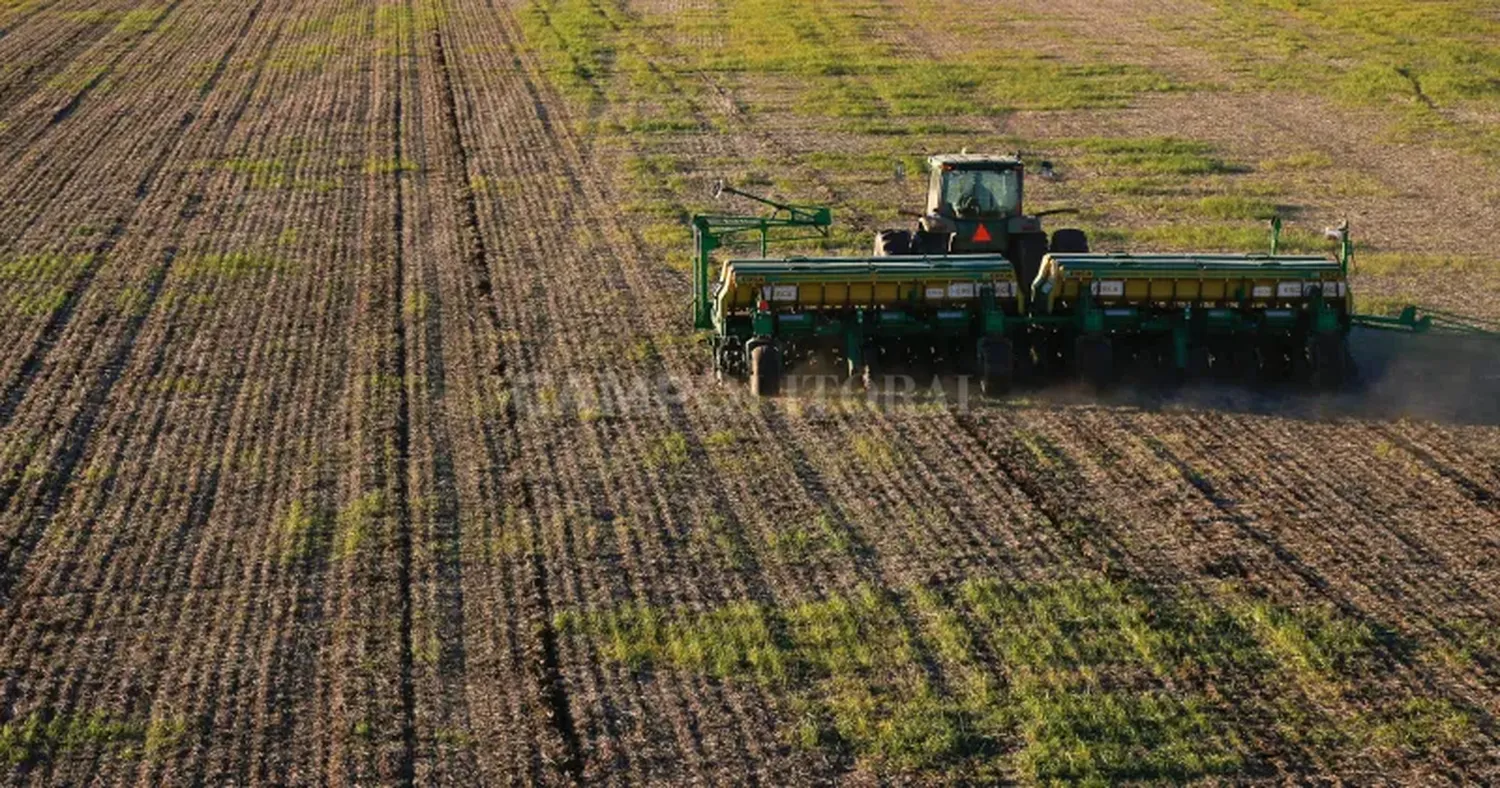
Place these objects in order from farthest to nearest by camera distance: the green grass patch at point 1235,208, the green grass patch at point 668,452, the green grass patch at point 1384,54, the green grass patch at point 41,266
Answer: the green grass patch at point 1384,54
the green grass patch at point 1235,208
the green grass patch at point 41,266
the green grass patch at point 668,452

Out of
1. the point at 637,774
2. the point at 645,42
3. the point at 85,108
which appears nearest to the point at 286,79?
the point at 85,108

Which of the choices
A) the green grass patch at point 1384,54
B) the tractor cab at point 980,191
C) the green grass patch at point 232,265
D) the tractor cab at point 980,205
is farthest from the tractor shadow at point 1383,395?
the green grass patch at point 1384,54

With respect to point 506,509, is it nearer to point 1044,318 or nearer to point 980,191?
point 1044,318

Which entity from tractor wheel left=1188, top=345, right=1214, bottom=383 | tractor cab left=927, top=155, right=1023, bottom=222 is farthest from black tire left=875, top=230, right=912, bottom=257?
tractor wheel left=1188, top=345, right=1214, bottom=383

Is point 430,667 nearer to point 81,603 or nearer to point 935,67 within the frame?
point 81,603

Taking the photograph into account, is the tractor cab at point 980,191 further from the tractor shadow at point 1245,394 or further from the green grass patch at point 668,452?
the green grass patch at point 668,452

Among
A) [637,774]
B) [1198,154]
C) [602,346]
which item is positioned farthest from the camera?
[1198,154]
